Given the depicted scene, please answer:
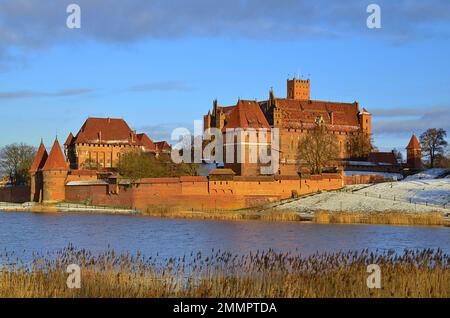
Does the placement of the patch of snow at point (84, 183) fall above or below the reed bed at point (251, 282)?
above

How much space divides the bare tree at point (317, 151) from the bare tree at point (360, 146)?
23.0 feet

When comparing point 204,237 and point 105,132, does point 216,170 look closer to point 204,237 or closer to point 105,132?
point 105,132

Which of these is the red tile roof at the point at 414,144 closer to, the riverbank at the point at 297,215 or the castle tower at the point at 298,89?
the castle tower at the point at 298,89

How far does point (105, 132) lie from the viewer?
6575cm

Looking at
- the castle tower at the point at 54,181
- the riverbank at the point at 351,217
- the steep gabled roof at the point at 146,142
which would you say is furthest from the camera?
the steep gabled roof at the point at 146,142

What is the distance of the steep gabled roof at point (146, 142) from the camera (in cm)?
6875

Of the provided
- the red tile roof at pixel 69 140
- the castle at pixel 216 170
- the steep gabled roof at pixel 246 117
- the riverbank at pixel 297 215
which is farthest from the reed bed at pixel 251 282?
the red tile roof at pixel 69 140

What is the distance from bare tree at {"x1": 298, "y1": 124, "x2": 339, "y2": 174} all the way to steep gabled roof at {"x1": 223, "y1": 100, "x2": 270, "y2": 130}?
11.2ft

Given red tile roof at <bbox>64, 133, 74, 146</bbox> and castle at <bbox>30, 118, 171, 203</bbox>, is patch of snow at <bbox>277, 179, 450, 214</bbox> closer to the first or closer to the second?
castle at <bbox>30, 118, 171, 203</bbox>

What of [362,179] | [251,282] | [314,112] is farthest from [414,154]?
[251,282]

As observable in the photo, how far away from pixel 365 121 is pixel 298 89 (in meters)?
16.1

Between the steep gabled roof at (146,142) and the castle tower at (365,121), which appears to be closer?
the steep gabled roof at (146,142)

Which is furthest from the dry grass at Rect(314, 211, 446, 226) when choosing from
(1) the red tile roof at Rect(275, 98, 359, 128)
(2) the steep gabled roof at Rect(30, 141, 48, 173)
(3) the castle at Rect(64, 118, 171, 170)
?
(3) the castle at Rect(64, 118, 171, 170)
